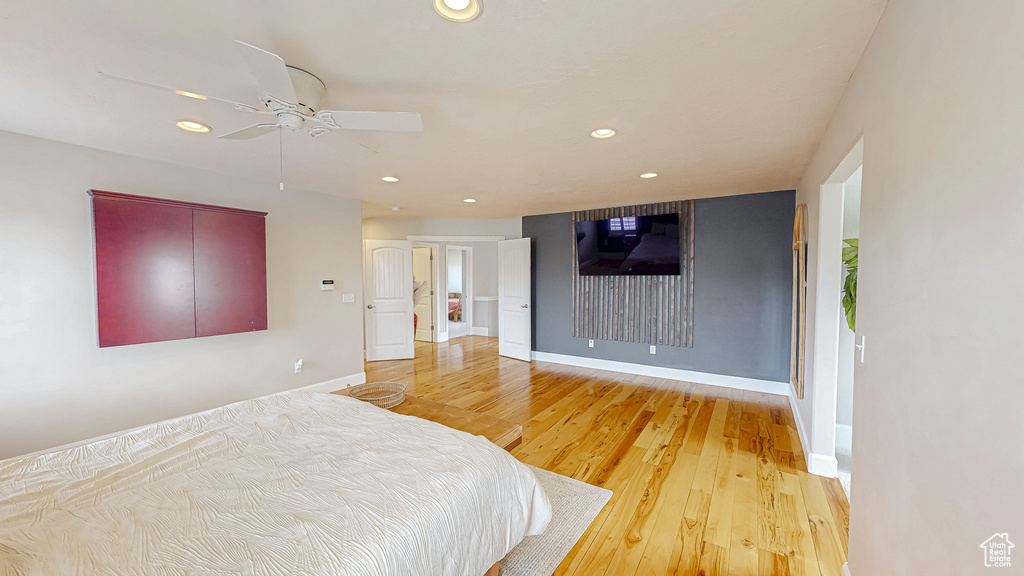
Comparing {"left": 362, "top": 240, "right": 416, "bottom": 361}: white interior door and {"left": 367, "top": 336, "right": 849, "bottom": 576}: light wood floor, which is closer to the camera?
{"left": 367, "top": 336, "right": 849, "bottom": 576}: light wood floor

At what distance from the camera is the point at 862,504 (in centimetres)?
148

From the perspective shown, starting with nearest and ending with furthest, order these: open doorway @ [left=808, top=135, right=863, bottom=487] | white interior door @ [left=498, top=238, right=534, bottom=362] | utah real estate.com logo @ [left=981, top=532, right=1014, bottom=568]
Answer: utah real estate.com logo @ [left=981, top=532, right=1014, bottom=568] → open doorway @ [left=808, top=135, right=863, bottom=487] → white interior door @ [left=498, top=238, right=534, bottom=362]

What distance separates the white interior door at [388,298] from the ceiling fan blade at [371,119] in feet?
13.7

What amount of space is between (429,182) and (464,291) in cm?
480

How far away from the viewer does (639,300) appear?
5.07m

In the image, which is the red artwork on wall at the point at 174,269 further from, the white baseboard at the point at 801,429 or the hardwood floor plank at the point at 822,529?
the white baseboard at the point at 801,429

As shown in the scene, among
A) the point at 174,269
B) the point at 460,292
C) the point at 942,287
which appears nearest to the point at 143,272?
the point at 174,269

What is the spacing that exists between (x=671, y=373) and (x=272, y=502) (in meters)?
4.68

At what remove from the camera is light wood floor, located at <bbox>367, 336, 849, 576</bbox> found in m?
1.84

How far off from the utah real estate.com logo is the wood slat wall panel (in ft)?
13.8

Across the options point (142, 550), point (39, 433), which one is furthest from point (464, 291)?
point (142, 550)

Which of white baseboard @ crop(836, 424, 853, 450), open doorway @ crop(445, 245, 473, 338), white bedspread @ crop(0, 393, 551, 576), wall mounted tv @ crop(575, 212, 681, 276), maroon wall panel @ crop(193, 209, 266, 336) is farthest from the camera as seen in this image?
open doorway @ crop(445, 245, 473, 338)

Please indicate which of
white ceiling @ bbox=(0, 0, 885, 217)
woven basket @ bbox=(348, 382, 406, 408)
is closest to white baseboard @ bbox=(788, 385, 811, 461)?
white ceiling @ bbox=(0, 0, 885, 217)

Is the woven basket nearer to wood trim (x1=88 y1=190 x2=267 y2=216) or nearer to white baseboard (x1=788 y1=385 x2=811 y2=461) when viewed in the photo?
A: wood trim (x1=88 y1=190 x2=267 y2=216)
